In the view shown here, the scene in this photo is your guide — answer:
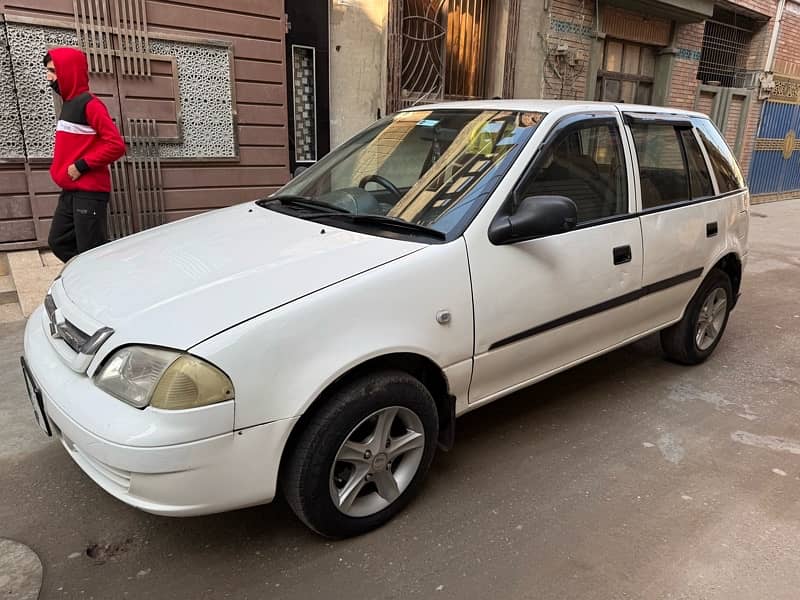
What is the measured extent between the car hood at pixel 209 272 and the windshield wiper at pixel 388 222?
0.11m

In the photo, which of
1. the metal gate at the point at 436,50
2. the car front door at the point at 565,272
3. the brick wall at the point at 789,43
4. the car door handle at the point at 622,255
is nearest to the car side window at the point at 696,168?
the car front door at the point at 565,272

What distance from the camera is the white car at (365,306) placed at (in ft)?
6.60

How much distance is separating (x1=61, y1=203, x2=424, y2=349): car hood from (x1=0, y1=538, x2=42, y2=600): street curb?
1.00 metres

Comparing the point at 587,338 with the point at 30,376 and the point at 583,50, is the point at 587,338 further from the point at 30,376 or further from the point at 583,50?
the point at 583,50

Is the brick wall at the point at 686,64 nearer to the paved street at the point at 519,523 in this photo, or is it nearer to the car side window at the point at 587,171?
the car side window at the point at 587,171

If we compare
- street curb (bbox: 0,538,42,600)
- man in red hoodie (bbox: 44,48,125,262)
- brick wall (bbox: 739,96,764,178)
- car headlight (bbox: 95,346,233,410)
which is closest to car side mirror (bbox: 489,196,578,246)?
car headlight (bbox: 95,346,233,410)

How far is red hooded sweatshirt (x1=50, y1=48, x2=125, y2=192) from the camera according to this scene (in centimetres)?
448

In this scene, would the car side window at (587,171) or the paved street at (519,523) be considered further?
the car side window at (587,171)

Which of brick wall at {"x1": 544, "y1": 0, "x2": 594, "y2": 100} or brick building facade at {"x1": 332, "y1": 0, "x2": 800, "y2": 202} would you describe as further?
brick wall at {"x1": 544, "y1": 0, "x2": 594, "y2": 100}

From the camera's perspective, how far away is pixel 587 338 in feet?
10.6

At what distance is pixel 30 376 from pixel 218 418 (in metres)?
1.05

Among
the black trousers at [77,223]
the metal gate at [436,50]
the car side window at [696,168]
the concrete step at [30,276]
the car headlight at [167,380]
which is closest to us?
the car headlight at [167,380]

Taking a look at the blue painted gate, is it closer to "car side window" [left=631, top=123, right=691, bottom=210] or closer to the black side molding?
"car side window" [left=631, top=123, right=691, bottom=210]

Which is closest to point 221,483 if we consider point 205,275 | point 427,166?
point 205,275
